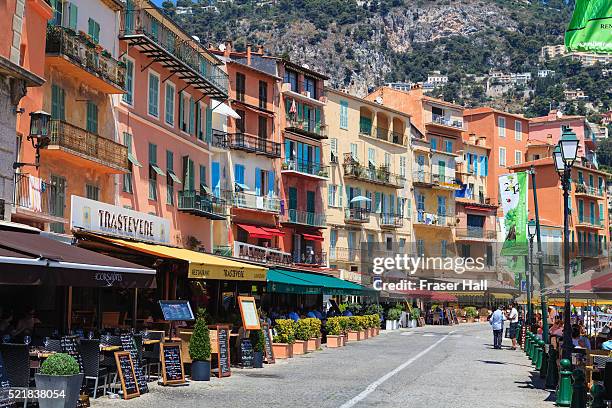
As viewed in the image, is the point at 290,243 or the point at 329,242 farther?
the point at 329,242

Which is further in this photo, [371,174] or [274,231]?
[371,174]

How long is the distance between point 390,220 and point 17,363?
2356 inches

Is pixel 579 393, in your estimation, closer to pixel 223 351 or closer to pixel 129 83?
pixel 223 351

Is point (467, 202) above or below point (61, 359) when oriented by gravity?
above

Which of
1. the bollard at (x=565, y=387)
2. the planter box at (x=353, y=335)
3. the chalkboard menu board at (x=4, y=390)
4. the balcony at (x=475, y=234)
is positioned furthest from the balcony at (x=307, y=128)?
the chalkboard menu board at (x=4, y=390)

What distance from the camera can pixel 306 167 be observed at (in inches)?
2415

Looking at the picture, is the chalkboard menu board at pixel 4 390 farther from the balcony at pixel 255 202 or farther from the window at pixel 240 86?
the window at pixel 240 86

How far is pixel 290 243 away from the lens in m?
59.5

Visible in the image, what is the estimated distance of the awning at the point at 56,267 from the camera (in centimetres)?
1248

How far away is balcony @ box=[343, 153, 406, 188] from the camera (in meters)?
67.0

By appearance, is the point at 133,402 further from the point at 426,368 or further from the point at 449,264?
the point at 449,264

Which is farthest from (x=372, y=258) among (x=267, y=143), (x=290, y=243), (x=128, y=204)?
(x=128, y=204)

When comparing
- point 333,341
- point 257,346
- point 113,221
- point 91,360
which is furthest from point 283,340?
point 91,360

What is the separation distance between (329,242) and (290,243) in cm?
589
